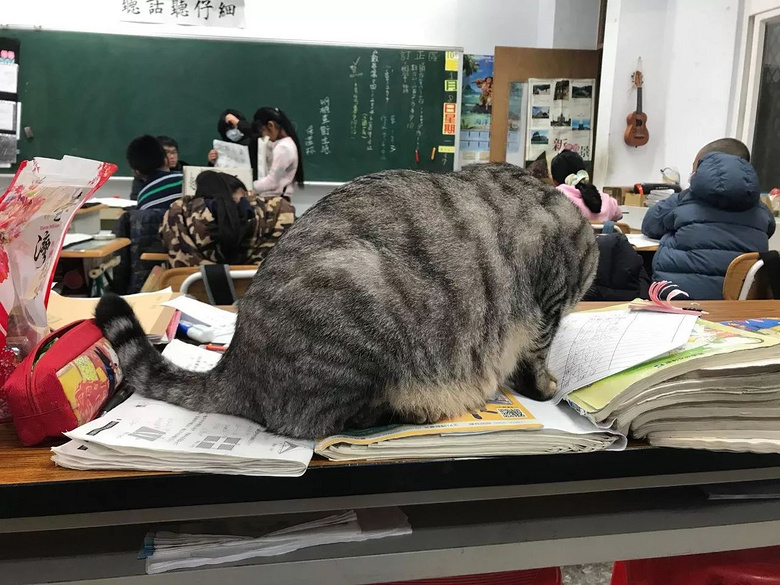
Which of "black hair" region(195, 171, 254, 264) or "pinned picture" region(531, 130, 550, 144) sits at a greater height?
"pinned picture" region(531, 130, 550, 144)

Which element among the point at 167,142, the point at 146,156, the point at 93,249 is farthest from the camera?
the point at 167,142

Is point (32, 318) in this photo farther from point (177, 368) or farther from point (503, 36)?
point (503, 36)

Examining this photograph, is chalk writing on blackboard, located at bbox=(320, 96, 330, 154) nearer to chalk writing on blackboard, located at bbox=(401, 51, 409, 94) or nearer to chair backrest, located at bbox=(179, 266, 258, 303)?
chalk writing on blackboard, located at bbox=(401, 51, 409, 94)

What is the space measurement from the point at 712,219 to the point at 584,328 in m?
1.72

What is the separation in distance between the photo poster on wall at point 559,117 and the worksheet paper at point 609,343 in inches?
149

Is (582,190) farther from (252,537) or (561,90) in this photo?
(252,537)

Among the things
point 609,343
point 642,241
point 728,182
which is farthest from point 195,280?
point 642,241

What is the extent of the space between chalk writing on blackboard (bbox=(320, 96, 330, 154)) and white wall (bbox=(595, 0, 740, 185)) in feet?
6.61

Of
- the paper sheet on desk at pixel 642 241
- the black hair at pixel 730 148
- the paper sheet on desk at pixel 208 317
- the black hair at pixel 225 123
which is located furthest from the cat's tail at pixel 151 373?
the black hair at pixel 225 123

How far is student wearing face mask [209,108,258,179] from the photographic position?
389 centimetres

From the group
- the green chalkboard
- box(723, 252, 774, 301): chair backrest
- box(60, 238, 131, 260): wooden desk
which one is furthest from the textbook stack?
the green chalkboard

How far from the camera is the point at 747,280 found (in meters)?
1.85

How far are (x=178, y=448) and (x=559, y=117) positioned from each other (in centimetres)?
450

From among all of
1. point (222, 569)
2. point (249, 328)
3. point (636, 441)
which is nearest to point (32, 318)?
point (249, 328)
